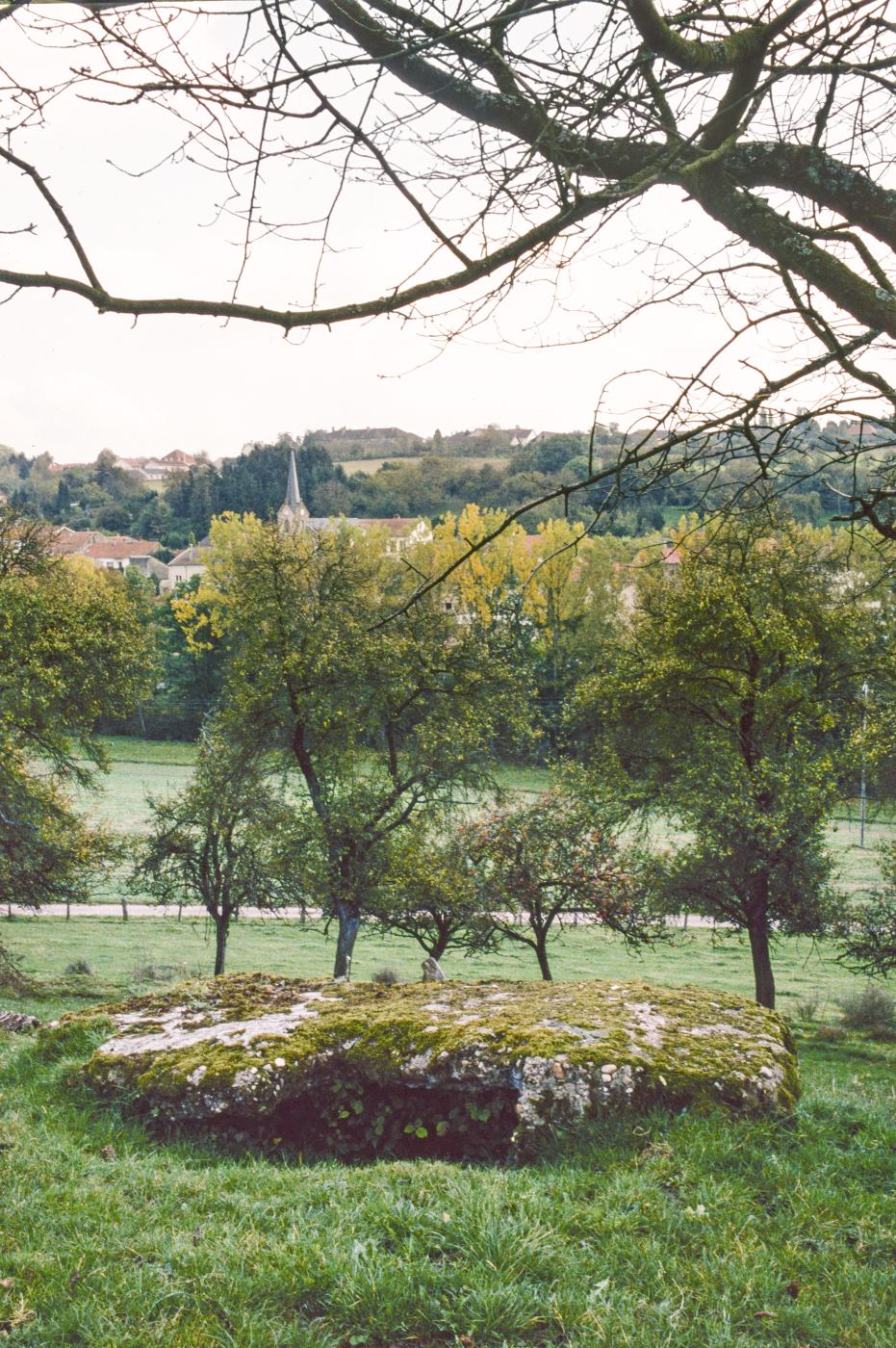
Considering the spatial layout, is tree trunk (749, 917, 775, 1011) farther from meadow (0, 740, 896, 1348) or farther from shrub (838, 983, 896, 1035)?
meadow (0, 740, 896, 1348)

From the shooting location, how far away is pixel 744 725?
21641mm

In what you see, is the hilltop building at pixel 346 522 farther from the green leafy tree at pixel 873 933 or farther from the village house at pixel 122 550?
the village house at pixel 122 550

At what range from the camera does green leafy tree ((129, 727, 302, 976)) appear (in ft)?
83.0

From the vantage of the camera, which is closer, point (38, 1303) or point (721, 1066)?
point (38, 1303)

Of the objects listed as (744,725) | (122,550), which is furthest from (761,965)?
(122,550)

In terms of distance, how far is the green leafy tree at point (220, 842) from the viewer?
25.3 metres

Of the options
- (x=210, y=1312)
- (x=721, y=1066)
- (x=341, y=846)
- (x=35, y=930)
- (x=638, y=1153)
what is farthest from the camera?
(x=35, y=930)

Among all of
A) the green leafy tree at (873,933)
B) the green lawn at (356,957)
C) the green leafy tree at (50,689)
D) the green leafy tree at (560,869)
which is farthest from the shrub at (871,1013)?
the green leafy tree at (50,689)

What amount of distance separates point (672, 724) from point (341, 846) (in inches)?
314

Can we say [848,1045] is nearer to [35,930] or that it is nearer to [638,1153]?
[638,1153]

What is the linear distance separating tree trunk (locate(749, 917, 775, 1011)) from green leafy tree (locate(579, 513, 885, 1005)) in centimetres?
3

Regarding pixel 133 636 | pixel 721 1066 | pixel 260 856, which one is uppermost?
pixel 133 636

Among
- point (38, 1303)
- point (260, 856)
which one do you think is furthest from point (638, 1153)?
point (260, 856)

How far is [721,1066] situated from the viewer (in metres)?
5.61
